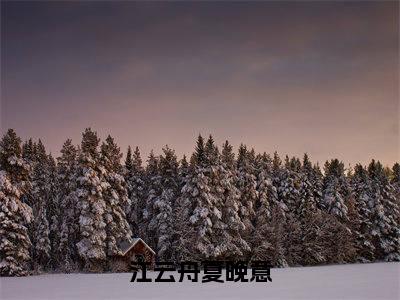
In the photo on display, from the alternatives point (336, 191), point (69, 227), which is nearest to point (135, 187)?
point (69, 227)

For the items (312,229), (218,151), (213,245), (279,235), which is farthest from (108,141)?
(312,229)

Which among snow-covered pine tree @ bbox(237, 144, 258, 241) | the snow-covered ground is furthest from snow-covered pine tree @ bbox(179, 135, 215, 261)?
the snow-covered ground

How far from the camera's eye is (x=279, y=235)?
67250 mm

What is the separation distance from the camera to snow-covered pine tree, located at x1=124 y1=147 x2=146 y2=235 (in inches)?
2704

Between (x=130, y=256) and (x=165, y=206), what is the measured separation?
8.76 m

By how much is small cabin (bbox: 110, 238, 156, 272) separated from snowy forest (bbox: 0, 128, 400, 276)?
3.05 feet

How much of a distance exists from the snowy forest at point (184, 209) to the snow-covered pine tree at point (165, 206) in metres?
0.13

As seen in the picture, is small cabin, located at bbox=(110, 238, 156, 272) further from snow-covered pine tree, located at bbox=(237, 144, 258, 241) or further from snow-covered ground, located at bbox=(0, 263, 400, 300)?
snow-covered ground, located at bbox=(0, 263, 400, 300)

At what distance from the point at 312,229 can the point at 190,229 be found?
19381 mm

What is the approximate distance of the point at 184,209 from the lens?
6147 centimetres

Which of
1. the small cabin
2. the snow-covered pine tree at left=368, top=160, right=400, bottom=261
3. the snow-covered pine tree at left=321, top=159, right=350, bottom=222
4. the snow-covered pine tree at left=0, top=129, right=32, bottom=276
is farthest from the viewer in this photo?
the snow-covered pine tree at left=368, top=160, right=400, bottom=261

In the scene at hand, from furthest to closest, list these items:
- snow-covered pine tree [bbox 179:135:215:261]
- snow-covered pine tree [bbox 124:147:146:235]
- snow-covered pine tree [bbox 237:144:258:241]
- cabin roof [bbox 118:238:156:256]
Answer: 1. snow-covered pine tree [bbox 124:147:146:235]
2. snow-covered pine tree [bbox 237:144:258:241]
3. snow-covered pine tree [bbox 179:135:215:261]
4. cabin roof [bbox 118:238:156:256]

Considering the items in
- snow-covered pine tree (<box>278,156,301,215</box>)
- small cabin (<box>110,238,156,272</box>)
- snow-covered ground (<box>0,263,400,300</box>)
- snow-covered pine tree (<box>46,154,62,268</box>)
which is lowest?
snow-covered ground (<box>0,263,400,300</box>)

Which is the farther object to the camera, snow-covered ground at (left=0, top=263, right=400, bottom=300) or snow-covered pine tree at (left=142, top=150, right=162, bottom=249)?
snow-covered pine tree at (left=142, top=150, right=162, bottom=249)
